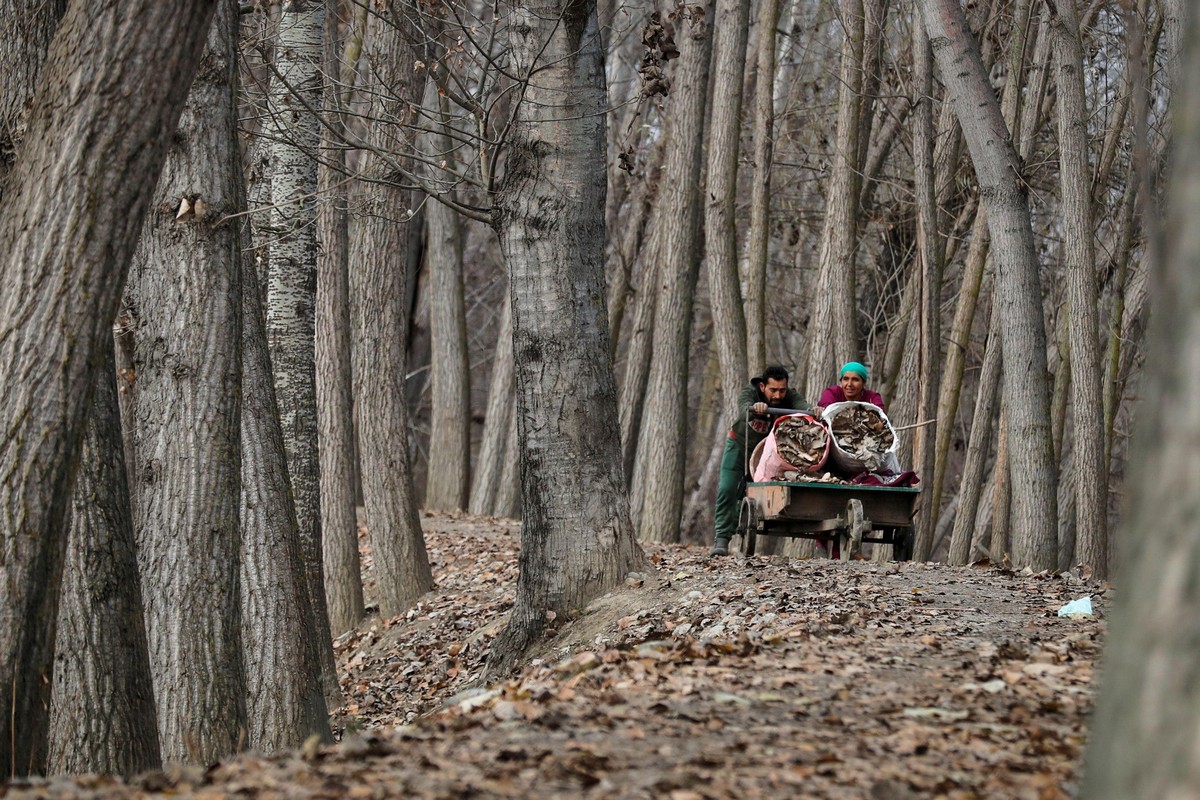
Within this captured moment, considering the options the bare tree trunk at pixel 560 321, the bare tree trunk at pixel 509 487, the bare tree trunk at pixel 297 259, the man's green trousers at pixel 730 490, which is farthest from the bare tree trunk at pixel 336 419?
the bare tree trunk at pixel 509 487

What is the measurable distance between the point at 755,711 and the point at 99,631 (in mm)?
3444

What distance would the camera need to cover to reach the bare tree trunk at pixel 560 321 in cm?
906

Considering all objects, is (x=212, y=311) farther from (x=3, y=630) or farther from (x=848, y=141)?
(x=848, y=141)

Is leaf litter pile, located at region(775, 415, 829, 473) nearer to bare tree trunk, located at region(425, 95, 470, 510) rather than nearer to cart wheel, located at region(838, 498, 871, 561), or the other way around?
cart wheel, located at region(838, 498, 871, 561)

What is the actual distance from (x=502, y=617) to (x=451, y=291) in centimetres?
1108

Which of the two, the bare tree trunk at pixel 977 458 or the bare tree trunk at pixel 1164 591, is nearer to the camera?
the bare tree trunk at pixel 1164 591

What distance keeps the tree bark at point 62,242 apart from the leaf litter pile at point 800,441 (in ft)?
24.2

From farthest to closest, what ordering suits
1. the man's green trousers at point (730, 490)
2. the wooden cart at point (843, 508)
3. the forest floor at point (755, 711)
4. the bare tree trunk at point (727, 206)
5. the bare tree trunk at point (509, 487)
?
the bare tree trunk at point (509, 487)
the bare tree trunk at point (727, 206)
the man's green trousers at point (730, 490)
the wooden cart at point (843, 508)
the forest floor at point (755, 711)

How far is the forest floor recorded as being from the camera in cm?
422

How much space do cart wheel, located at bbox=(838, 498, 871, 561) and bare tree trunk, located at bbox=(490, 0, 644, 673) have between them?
2.72m

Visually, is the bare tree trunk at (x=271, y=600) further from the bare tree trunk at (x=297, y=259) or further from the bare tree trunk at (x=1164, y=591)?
the bare tree trunk at (x=1164, y=591)

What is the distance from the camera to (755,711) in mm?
5215

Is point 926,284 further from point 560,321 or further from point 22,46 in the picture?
point 22,46

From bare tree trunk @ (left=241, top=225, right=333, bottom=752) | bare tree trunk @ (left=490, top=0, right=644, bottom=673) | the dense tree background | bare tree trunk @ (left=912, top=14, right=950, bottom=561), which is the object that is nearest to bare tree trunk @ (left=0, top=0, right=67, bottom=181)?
the dense tree background
